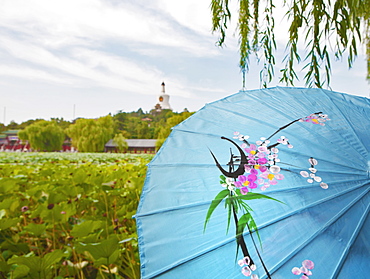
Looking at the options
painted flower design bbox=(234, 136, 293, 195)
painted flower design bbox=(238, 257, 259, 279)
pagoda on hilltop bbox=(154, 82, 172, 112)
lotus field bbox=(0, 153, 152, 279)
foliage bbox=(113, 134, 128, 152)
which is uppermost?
pagoda on hilltop bbox=(154, 82, 172, 112)

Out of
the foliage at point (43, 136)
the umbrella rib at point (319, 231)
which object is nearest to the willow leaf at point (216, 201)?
the umbrella rib at point (319, 231)

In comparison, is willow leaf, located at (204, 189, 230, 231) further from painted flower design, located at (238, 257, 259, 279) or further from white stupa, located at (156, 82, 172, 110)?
white stupa, located at (156, 82, 172, 110)

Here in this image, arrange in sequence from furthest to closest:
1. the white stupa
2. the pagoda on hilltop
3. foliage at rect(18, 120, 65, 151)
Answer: the white stupa < the pagoda on hilltop < foliage at rect(18, 120, 65, 151)

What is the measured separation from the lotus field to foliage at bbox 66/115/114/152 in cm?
3067

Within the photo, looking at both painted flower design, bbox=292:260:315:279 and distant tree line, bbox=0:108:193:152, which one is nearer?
painted flower design, bbox=292:260:315:279

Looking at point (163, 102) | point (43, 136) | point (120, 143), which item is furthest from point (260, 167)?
point (163, 102)

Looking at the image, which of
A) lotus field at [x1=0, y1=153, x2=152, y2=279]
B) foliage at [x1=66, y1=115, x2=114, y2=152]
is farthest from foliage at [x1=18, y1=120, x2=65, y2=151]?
lotus field at [x1=0, y1=153, x2=152, y2=279]

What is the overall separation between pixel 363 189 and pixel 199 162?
307 mm

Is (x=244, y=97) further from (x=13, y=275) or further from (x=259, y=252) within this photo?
(x=13, y=275)

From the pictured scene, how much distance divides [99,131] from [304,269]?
3337cm

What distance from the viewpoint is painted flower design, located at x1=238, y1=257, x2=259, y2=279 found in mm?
534

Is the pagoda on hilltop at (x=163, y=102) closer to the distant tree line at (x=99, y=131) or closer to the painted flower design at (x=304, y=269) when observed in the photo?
the distant tree line at (x=99, y=131)

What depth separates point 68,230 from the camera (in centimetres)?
164

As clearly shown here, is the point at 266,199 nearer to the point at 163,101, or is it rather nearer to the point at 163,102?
the point at 163,102
